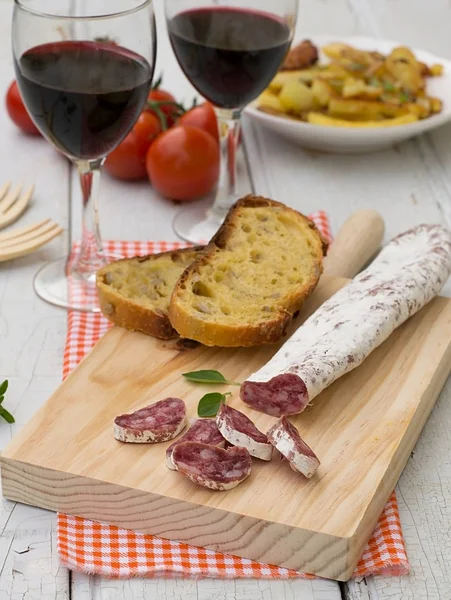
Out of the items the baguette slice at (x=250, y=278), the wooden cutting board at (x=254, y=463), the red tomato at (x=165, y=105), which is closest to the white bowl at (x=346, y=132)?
the red tomato at (x=165, y=105)

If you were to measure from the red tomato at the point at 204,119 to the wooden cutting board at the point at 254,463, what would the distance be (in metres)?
1.23

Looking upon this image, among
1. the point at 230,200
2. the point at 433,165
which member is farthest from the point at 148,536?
the point at 433,165

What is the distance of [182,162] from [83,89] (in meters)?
0.78

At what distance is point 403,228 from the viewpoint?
10.0ft

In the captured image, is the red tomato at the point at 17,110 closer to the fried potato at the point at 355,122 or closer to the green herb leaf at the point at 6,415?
the fried potato at the point at 355,122

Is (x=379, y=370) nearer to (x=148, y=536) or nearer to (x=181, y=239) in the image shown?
(x=148, y=536)

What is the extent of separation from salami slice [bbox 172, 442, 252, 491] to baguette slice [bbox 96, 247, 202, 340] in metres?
0.51

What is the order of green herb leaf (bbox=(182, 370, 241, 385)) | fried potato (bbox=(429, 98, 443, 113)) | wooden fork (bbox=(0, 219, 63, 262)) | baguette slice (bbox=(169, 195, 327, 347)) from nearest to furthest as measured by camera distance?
green herb leaf (bbox=(182, 370, 241, 385))
baguette slice (bbox=(169, 195, 327, 347))
wooden fork (bbox=(0, 219, 63, 262))
fried potato (bbox=(429, 98, 443, 113))

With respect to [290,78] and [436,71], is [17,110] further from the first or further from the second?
[436,71]

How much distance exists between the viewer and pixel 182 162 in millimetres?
3062

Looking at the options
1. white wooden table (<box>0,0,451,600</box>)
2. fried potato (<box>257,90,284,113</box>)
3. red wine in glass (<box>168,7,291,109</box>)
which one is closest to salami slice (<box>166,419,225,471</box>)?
white wooden table (<box>0,0,451,600</box>)

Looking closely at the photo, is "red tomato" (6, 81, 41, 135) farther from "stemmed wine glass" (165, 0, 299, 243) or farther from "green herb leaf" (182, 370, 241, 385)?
"green herb leaf" (182, 370, 241, 385)

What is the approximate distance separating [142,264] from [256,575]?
0.98m

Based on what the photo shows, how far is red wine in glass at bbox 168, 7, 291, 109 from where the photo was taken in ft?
8.73
